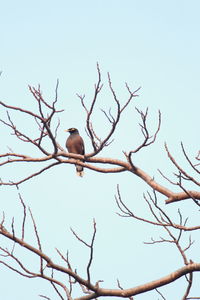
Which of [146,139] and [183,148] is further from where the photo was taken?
[146,139]

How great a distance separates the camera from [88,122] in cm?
407

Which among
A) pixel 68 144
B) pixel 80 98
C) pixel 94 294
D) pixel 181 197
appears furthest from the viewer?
pixel 68 144

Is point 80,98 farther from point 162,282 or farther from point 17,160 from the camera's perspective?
point 162,282

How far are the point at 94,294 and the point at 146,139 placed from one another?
1335 mm

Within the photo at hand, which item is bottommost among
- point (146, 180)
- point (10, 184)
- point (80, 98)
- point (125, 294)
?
point (125, 294)

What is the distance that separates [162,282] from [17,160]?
1.54 meters

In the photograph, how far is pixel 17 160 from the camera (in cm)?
404

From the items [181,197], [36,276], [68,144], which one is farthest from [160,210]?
[68,144]

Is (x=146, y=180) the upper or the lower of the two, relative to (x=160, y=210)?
upper


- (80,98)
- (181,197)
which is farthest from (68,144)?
(181,197)

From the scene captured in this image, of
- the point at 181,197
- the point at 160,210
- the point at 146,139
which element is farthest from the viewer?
the point at 146,139

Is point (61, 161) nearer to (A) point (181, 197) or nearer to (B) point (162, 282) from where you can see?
(A) point (181, 197)

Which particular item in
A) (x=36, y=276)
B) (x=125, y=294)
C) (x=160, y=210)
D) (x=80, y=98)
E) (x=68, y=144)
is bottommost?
(x=125, y=294)

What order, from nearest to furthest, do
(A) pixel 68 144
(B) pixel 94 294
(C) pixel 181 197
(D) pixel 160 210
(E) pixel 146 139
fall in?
1. (B) pixel 94 294
2. (D) pixel 160 210
3. (C) pixel 181 197
4. (E) pixel 146 139
5. (A) pixel 68 144
